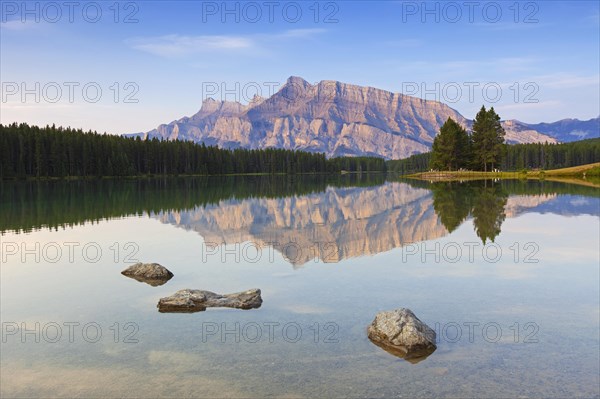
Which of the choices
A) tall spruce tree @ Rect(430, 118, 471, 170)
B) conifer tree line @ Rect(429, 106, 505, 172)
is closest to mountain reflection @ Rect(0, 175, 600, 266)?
conifer tree line @ Rect(429, 106, 505, 172)

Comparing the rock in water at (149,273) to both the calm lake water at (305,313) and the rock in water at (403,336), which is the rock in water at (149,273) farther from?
the rock in water at (403,336)

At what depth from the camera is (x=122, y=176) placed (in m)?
182

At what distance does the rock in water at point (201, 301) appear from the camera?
16219 mm

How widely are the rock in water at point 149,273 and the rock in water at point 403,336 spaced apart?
35.7ft

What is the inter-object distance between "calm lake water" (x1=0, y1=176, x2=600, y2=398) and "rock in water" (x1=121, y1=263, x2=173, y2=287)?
41 centimetres

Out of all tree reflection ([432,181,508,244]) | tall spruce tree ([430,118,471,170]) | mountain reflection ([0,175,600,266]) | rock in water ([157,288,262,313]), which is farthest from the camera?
tall spruce tree ([430,118,471,170])

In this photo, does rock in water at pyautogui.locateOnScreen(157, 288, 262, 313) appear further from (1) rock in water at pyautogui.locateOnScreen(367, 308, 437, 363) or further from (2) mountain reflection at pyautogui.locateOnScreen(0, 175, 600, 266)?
(2) mountain reflection at pyautogui.locateOnScreen(0, 175, 600, 266)

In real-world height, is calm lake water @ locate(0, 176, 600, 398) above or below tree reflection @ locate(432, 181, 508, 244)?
below

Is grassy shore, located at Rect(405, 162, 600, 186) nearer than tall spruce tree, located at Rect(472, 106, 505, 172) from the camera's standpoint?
Yes

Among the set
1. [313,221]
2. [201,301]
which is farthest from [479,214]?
[201,301]

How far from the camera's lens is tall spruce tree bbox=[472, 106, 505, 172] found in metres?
134

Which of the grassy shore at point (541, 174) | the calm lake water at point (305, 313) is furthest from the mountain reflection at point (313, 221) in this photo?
the grassy shore at point (541, 174)

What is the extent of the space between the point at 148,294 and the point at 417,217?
2854 cm

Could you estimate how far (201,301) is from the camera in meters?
16.5
